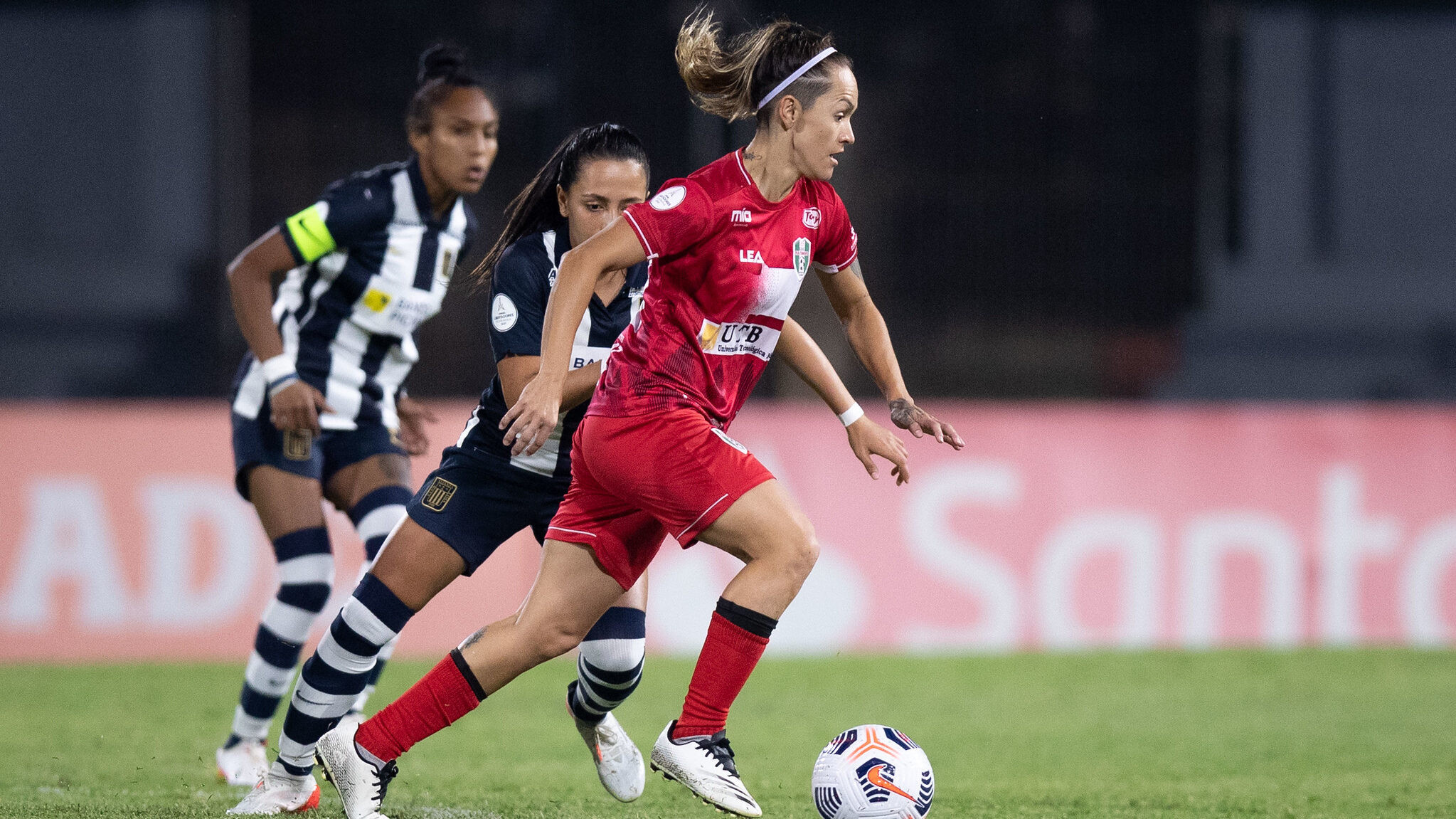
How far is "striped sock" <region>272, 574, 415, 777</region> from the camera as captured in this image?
3730 mm

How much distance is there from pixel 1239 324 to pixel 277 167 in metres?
6.03

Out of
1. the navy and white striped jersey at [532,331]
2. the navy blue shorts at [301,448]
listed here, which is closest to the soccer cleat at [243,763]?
the navy blue shorts at [301,448]

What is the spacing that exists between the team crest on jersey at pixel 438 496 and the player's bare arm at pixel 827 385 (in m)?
0.89

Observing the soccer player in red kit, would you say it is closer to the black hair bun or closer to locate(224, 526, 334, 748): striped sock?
locate(224, 526, 334, 748): striped sock

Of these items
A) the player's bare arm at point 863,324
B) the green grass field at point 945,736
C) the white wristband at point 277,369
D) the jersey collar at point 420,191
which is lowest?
the green grass field at point 945,736

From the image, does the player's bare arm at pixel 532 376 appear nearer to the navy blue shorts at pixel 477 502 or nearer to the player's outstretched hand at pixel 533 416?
the navy blue shorts at pixel 477 502

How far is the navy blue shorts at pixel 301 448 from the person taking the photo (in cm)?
457

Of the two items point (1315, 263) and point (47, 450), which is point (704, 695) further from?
point (1315, 263)

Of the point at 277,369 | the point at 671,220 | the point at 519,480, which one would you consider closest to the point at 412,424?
the point at 277,369

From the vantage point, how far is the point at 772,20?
3.64 meters

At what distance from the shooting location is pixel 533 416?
3.20 metres

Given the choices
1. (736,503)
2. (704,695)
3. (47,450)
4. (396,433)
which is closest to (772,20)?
(736,503)

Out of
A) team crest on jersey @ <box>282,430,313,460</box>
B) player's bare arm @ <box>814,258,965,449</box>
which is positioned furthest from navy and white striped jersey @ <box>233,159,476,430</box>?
player's bare arm @ <box>814,258,965,449</box>

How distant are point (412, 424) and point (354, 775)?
181 centimetres
